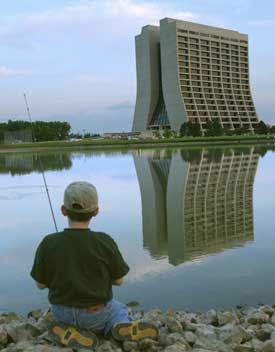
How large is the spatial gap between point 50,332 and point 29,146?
81.3 metres

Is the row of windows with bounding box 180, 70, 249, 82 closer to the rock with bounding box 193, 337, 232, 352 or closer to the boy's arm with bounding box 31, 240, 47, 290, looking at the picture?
the rock with bounding box 193, 337, 232, 352

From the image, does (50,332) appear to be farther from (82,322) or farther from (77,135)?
(77,135)

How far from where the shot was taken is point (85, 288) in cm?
368

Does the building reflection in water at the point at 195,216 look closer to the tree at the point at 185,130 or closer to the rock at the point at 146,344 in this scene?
the rock at the point at 146,344

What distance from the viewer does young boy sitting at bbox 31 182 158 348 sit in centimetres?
366

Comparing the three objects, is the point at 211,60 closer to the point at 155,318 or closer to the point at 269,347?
the point at 155,318

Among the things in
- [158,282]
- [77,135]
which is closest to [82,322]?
[158,282]

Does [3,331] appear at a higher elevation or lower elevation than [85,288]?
lower

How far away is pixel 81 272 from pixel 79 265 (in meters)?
0.06

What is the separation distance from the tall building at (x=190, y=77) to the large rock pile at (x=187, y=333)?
381ft

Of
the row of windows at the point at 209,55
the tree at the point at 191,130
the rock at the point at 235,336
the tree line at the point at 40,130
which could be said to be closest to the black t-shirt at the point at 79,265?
the rock at the point at 235,336

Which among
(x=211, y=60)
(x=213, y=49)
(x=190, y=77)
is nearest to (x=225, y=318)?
(x=190, y=77)

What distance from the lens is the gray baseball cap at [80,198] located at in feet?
11.9

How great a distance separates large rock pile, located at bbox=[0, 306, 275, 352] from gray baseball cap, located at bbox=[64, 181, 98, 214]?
3.80 ft
